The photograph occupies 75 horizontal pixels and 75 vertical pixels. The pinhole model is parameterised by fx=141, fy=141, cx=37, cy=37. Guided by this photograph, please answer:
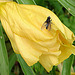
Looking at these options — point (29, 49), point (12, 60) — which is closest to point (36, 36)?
point (29, 49)

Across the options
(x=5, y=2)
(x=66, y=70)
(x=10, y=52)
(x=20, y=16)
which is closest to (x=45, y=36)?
(x=20, y=16)

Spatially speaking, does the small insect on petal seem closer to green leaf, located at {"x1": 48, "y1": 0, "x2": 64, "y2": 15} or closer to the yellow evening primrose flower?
the yellow evening primrose flower

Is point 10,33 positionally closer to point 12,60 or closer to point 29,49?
point 29,49

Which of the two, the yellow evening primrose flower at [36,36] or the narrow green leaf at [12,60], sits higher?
the yellow evening primrose flower at [36,36]

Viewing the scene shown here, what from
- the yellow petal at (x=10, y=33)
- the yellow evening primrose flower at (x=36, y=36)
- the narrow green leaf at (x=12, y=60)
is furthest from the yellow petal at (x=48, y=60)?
the narrow green leaf at (x=12, y=60)

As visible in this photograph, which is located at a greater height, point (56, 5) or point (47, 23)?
point (47, 23)

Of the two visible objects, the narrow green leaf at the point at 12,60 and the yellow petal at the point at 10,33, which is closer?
the yellow petal at the point at 10,33

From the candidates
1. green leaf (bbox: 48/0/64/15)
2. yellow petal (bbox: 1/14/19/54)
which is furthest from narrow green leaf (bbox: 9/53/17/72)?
yellow petal (bbox: 1/14/19/54)

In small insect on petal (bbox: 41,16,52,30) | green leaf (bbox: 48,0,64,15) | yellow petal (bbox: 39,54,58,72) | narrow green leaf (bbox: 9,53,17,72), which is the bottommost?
narrow green leaf (bbox: 9,53,17,72)

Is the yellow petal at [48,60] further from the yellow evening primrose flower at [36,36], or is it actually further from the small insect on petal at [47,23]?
the small insect on petal at [47,23]
